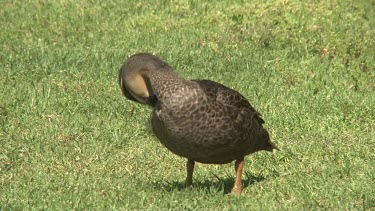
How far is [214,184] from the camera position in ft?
25.1

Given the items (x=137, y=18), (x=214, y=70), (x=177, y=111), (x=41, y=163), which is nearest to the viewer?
(x=177, y=111)

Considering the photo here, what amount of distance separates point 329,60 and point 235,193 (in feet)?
15.2

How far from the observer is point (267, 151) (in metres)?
8.39

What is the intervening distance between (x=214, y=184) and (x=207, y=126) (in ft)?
3.45

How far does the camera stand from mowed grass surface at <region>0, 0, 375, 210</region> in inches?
289

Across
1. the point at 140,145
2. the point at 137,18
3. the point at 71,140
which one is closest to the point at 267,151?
the point at 140,145

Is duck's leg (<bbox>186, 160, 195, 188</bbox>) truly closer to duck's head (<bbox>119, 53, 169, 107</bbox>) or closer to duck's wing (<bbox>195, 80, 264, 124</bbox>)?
duck's wing (<bbox>195, 80, 264, 124</bbox>)

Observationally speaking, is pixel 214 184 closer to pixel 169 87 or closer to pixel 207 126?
pixel 207 126

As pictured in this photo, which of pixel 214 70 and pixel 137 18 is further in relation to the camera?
pixel 137 18

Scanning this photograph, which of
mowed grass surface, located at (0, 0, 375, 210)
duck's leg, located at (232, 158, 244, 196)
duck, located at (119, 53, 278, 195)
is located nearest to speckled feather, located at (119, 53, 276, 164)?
duck, located at (119, 53, 278, 195)

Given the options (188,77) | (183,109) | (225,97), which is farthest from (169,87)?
(188,77)

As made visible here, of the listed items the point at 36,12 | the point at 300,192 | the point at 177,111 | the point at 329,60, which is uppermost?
the point at 177,111

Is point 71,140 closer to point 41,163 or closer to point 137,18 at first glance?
point 41,163

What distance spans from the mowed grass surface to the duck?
415 millimetres
